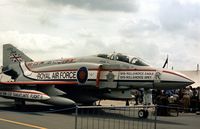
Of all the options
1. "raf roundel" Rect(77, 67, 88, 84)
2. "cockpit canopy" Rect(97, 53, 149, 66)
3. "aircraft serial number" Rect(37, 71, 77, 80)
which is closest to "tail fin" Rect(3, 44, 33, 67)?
"aircraft serial number" Rect(37, 71, 77, 80)

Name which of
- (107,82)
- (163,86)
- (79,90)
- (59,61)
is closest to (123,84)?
(107,82)

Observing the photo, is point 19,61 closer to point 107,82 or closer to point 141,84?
point 107,82

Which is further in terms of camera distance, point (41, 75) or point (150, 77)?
point (41, 75)

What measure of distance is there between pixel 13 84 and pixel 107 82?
5.01 meters

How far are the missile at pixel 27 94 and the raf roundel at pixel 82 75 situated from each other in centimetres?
177

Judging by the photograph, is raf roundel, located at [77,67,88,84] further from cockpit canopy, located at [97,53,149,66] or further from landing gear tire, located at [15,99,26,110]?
landing gear tire, located at [15,99,26,110]

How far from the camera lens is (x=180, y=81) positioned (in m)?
13.8

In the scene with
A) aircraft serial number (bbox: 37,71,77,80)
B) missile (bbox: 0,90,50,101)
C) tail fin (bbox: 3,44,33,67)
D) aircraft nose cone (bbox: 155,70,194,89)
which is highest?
tail fin (bbox: 3,44,33,67)

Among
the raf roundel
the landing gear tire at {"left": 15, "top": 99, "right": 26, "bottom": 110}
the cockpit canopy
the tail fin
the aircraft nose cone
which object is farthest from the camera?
the tail fin

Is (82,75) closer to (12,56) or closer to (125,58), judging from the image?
(125,58)

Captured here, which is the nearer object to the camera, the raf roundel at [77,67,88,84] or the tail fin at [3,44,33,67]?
the raf roundel at [77,67,88,84]

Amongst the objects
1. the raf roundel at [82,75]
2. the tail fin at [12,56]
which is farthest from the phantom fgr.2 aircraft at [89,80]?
the tail fin at [12,56]

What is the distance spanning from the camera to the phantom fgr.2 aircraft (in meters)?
14.7

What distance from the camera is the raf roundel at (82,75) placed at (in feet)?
55.0
